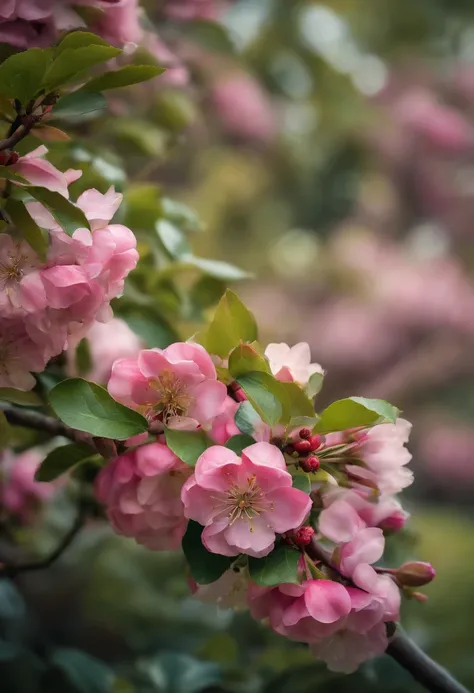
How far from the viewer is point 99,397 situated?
1.40 ft

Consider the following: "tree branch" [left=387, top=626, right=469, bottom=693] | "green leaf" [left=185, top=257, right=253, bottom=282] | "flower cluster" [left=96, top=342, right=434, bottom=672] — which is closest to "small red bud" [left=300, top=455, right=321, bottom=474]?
"flower cluster" [left=96, top=342, right=434, bottom=672]

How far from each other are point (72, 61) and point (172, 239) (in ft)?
0.75

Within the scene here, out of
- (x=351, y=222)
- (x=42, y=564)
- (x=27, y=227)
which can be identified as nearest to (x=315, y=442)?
(x=27, y=227)

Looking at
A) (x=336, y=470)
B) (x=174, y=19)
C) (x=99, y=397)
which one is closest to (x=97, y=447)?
(x=99, y=397)

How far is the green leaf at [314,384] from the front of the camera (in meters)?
Result: 0.44

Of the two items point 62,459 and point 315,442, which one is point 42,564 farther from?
point 315,442

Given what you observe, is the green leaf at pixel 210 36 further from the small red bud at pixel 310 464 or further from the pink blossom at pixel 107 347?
the small red bud at pixel 310 464

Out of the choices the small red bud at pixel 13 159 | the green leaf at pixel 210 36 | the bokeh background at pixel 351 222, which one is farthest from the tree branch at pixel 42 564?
the green leaf at pixel 210 36

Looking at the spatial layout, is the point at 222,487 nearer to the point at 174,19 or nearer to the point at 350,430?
the point at 350,430

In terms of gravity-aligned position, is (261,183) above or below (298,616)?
below

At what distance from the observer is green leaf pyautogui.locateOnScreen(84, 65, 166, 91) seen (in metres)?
0.46

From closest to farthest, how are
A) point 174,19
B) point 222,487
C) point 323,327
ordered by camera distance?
point 222,487 < point 174,19 < point 323,327

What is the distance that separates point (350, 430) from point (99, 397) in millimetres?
153

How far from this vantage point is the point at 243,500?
40 cm
